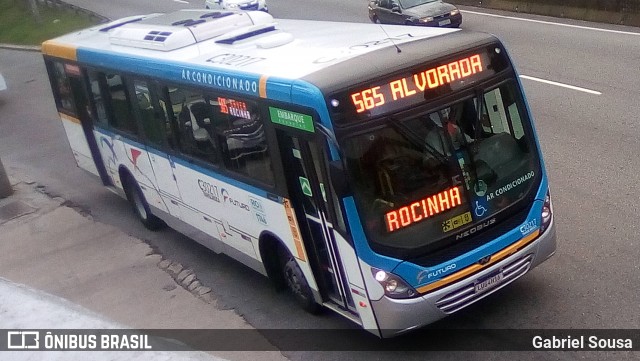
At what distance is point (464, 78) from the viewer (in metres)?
7.29

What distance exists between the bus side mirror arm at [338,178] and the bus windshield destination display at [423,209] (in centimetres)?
47

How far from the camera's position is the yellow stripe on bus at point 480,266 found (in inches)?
278

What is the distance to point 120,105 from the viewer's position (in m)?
11.6

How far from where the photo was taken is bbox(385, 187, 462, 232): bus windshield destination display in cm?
699

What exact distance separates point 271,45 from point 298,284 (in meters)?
2.65

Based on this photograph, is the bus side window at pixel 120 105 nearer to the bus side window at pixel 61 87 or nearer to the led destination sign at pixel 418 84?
the bus side window at pixel 61 87

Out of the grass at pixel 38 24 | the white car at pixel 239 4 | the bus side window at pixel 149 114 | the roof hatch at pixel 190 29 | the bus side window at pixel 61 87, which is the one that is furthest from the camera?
the grass at pixel 38 24

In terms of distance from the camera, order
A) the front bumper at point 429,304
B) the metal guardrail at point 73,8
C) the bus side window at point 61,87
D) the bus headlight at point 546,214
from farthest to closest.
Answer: the metal guardrail at point 73,8 < the bus side window at point 61,87 < the bus headlight at point 546,214 < the front bumper at point 429,304

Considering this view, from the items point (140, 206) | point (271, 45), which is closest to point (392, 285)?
point (271, 45)

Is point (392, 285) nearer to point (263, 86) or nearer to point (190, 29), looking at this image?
point (263, 86)

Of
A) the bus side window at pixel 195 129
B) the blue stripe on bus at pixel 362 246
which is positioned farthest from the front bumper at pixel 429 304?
the bus side window at pixel 195 129

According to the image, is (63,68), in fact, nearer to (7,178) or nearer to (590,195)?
(7,178)

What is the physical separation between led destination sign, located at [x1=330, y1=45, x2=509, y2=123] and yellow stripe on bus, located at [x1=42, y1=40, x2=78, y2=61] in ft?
23.1

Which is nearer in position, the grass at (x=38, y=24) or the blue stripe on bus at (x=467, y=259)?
the blue stripe on bus at (x=467, y=259)
